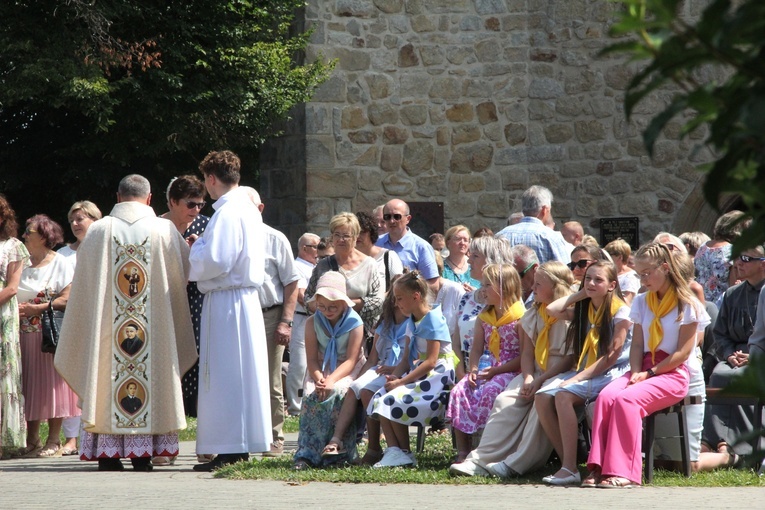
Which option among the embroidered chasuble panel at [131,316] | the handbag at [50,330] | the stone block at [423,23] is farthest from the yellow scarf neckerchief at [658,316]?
Answer: the stone block at [423,23]

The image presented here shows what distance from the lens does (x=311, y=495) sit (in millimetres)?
6207

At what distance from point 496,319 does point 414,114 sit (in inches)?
278

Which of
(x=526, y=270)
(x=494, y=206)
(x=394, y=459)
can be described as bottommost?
(x=394, y=459)

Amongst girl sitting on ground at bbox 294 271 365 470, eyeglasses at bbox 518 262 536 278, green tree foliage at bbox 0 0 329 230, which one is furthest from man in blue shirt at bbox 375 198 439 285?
green tree foliage at bbox 0 0 329 230

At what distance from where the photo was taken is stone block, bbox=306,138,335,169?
13773mm

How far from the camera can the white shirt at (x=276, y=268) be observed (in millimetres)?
8359

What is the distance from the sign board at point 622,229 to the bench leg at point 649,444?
7641 mm

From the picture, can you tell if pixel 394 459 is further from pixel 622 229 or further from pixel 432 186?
pixel 622 229

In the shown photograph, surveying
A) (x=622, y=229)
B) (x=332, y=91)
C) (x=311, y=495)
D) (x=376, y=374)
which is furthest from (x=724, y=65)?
(x=622, y=229)

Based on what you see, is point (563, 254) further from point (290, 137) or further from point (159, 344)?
point (290, 137)

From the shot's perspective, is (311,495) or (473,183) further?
(473,183)

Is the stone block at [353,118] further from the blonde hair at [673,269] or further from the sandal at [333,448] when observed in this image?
the blonde hair at [673,269]

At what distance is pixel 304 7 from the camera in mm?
13688

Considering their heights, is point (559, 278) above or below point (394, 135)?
below
